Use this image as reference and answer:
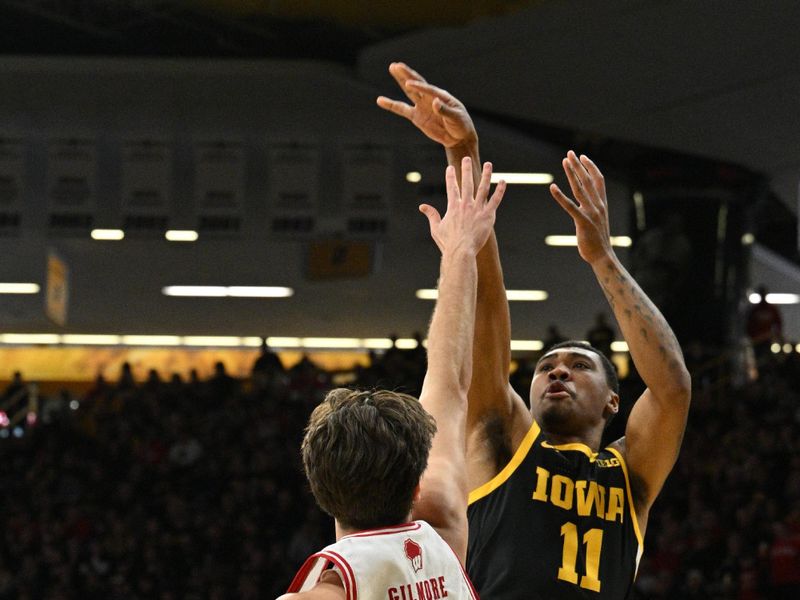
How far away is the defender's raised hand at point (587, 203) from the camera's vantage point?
161 inches

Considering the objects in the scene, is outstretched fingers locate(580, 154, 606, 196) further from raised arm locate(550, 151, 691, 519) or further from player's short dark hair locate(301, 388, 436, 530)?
player's short dark hair locate(301, 388, 436, 530)

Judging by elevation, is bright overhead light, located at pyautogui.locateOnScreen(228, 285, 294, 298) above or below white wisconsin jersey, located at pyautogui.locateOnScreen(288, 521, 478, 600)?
above

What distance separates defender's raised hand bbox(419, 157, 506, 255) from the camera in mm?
3150

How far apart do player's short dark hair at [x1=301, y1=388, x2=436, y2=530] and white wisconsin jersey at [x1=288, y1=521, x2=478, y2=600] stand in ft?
0.16

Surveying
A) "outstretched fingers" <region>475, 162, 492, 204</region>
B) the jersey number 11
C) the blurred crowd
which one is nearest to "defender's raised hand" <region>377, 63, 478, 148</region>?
"outstretched fingers" <region>475, 162, 492, 204</region>

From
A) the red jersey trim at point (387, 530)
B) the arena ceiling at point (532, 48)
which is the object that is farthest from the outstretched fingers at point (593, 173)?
the arena ceiling at point (532, 48)

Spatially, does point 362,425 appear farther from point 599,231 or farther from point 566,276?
point 566,276

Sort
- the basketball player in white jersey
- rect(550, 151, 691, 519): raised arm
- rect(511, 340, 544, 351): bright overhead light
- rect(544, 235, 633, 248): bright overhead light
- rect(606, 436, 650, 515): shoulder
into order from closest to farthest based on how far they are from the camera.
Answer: the basketball player in white jersey < rect(550, 151, 691, 519): raised arm < rect(606, 436, 650, 515): shoulder < rect(544, 235, 633, 248): bright overhead light < rect(511, 340, 544, 351): bright overhead light

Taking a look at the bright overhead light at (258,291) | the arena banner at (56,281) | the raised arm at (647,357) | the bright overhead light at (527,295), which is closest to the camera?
the raised arm at (647,357)

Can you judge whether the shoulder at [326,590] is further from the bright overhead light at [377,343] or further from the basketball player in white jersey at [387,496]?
the bright overhead light at [377,343]

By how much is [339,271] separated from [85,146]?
4454 mm

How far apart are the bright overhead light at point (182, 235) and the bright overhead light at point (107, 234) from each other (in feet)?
2.52

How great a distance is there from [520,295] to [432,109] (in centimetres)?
2056

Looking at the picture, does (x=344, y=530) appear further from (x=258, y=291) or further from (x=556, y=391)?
(x=258, y=291)
